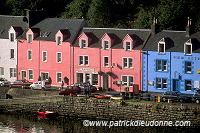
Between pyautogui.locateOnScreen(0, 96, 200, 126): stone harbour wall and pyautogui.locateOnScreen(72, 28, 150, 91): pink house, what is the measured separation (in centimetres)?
787

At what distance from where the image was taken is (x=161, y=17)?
112 m

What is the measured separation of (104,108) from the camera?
306 ft

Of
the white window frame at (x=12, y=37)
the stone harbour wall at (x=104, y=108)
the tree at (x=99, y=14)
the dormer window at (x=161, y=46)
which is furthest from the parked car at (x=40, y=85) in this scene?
the dormer window at (x=161, y=46)

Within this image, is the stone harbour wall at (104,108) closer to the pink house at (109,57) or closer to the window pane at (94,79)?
the pink house at (109,57)

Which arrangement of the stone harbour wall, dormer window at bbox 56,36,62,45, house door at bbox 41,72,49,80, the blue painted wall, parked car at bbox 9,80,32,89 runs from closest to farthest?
the stone harbour wall < the blue painted wall < parked car at bbox 9,80,32,89 < dormer window at bbox 56,36,62,45 < house door at bbox 41,72,49,80

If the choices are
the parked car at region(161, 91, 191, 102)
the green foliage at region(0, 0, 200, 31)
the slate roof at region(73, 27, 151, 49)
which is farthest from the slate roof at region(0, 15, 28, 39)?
the parked car at region(161, 91, 191, 102)

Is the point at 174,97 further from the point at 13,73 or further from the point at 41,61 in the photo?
the point at 13,73

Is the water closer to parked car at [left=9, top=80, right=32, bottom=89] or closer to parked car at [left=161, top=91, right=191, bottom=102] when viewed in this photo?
parked car at [left=161, top=91, right=191, bottom=102]

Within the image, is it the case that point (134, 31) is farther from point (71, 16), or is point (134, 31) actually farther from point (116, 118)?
point (71, 16)

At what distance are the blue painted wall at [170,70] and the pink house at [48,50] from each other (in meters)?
11.7

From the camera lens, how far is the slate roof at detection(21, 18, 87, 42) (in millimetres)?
107688

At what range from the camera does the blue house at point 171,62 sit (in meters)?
97.1

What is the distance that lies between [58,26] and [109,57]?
9.98 m

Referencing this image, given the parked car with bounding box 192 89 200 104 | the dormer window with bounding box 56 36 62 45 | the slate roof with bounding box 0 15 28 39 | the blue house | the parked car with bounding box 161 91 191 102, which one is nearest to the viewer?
the parked car with bounding box 192 89 200 104
